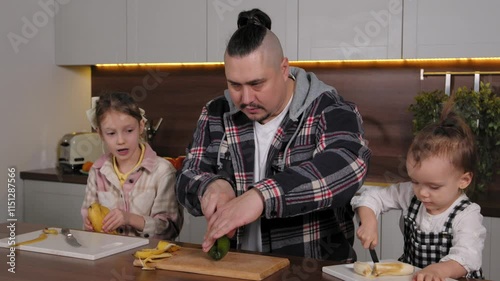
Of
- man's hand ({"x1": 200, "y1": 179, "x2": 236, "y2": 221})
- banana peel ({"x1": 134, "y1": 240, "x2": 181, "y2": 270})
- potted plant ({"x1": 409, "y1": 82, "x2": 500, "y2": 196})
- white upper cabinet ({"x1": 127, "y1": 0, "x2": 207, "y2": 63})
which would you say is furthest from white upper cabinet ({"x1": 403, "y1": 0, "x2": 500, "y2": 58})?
banana peel ({"x1": 134, "y1": 240, "x2": 181, "y2": 270})

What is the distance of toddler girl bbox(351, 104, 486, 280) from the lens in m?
1.52

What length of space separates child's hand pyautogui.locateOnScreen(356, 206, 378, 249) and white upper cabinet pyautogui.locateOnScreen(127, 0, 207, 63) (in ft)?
5.96

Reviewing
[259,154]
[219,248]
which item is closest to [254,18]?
[259,154]

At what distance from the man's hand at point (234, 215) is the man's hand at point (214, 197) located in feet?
0.19

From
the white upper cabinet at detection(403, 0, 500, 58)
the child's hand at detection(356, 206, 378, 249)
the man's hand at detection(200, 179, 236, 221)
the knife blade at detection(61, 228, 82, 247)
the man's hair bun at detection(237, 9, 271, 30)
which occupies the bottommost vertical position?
the knife blade at detection(61, 228, 82, 247)

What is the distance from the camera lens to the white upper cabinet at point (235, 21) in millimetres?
3064

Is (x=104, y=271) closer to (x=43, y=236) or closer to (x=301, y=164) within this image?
(x=43, y=236)

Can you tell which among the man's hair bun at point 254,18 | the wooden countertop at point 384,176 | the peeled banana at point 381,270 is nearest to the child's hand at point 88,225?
the man's hair bun at point 254,18

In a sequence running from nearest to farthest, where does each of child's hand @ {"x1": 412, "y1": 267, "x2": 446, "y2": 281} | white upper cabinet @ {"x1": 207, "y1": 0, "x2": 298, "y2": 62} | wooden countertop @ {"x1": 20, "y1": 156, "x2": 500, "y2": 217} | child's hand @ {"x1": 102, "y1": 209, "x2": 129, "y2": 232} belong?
child's hand @ {"x1": 412, "y1": 267, "x2": 446, "y2": 281} < child's hand @ {"x1": 102, "y1": 209, "x2": 129, "y2": 232} < wooden countertop @ {"x1": 20, "y1": 156, "x2": 500, "y2": 217} < white upper cabinet @ {"x1": 207, "y1": 0, "x2": 298, "y2": 62}

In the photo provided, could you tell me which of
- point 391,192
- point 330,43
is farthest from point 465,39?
point 391,192

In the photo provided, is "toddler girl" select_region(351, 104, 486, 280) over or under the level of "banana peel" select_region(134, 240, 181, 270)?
over

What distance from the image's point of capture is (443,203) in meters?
1.60

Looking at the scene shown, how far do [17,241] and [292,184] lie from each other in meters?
0.77

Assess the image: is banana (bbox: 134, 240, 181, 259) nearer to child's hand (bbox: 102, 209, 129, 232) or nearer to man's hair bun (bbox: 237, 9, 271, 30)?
child's hand (bbox: 102, 209, 129, 232)
